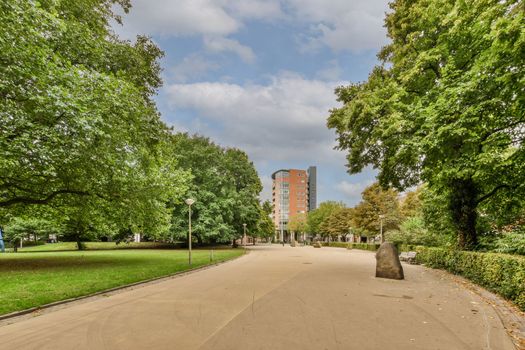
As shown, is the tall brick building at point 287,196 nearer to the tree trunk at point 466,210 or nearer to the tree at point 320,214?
the tree at point 320,214

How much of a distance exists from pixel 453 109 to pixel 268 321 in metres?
8.14

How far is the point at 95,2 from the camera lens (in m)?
15.8

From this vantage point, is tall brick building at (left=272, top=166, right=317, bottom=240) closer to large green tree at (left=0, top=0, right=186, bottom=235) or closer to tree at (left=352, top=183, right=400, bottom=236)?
tree at (left=352, top=183, right=400, bottom=236)

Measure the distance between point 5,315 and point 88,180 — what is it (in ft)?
31.4

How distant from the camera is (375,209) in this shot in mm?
46562

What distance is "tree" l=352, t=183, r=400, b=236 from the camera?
44.9 metres

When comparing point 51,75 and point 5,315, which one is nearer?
point 5,315

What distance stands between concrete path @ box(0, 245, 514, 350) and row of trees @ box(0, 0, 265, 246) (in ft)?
A: 21.5

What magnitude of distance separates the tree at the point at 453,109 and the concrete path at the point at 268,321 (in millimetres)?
4656

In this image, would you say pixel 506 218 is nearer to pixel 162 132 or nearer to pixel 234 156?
pixel 162 132

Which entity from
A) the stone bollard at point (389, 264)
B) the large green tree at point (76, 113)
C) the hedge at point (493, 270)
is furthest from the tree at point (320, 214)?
the stone bollard at point (389, 264)

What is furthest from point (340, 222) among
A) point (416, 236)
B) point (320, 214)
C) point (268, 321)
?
point (268, 321)

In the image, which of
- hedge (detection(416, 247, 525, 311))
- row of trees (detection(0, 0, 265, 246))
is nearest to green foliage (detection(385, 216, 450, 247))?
hedge (detection(416, 247, 525, 311))

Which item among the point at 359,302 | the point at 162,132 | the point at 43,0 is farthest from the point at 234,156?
the point at 359,302
